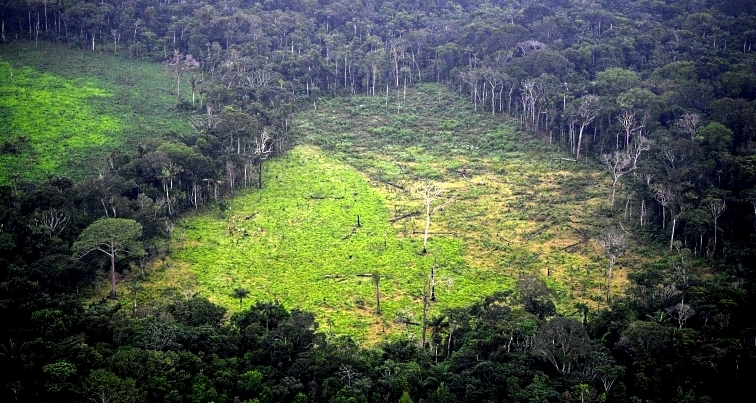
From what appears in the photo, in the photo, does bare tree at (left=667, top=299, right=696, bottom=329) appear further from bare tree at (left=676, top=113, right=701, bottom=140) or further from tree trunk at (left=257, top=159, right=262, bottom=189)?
tree trunk at (left=257, top=159, right=262, bottom=189)

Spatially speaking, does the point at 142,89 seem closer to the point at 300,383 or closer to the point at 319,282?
the point at 319,282

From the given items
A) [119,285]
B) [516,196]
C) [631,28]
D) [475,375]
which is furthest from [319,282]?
[631,28]

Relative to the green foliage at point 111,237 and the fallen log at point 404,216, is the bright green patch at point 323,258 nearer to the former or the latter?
the fallen log at point 404,216

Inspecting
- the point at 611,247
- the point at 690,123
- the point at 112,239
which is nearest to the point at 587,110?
the point at 690,123

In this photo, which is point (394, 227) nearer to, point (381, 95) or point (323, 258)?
point (323, 258)

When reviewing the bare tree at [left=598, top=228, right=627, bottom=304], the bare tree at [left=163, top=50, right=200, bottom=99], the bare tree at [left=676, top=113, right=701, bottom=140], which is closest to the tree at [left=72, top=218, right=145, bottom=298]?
the bare tree at [left=598, top=228, right=627, bottom=304]

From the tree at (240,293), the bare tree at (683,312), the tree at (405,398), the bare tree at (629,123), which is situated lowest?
the tree at (405,398)

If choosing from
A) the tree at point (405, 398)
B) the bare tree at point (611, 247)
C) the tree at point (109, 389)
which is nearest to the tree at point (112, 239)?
the tree at point (109, 389)
